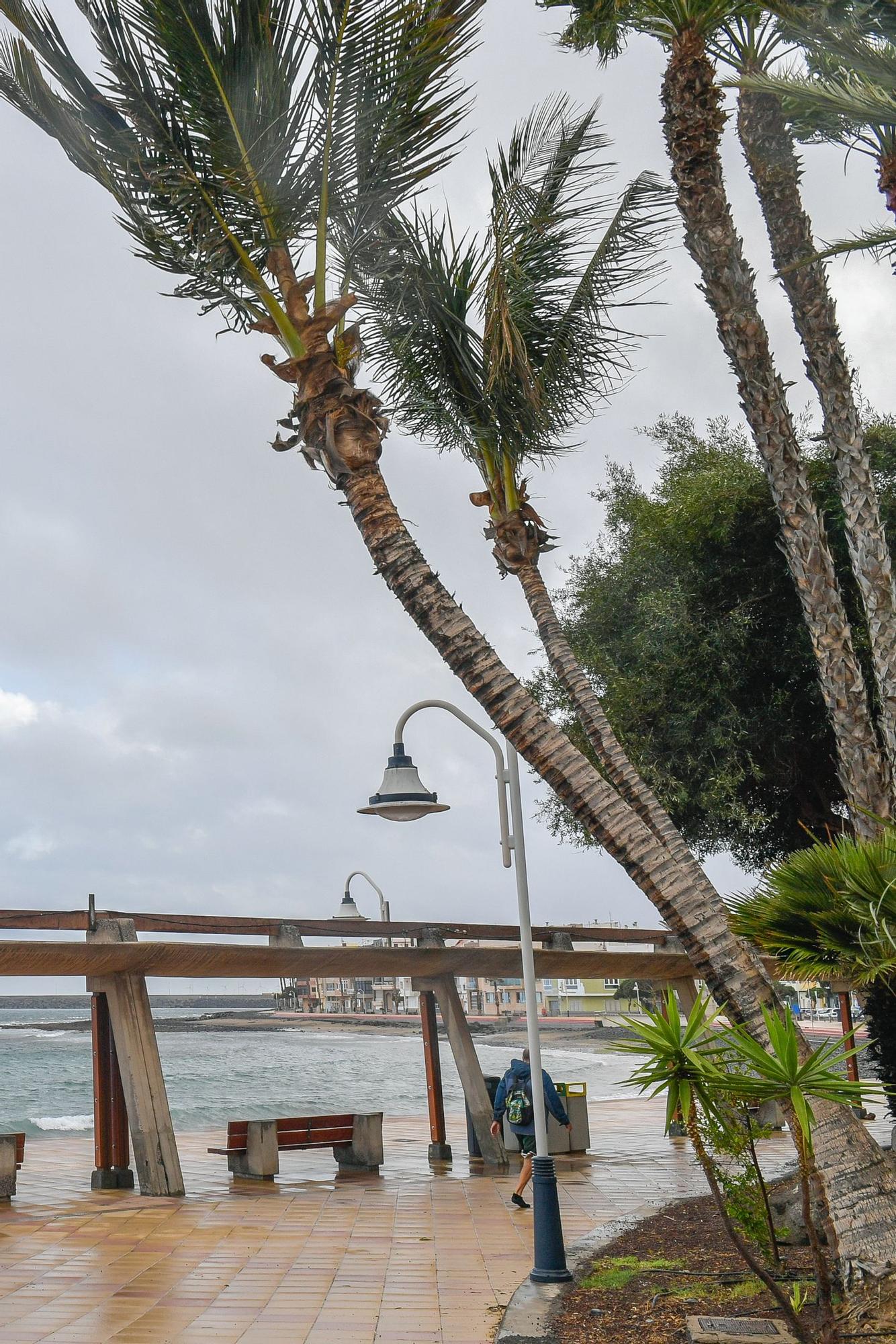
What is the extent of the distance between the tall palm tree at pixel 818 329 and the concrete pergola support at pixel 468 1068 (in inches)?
224

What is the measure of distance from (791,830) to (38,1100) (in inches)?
1568

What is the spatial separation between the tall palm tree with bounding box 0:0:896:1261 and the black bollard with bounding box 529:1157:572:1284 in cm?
209

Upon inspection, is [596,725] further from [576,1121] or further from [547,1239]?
[576,1121]

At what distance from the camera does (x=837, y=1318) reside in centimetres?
526

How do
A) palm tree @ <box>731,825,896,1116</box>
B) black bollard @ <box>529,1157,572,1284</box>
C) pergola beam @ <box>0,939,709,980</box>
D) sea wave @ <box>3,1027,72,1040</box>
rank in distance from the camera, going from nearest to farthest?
palm tree @ <box>731,825,896,1116</box> → black bollard @ <box>529,1157,572,1284</box> → pergola beam @ <box>0,939,709,980</box> → sea wave @ <box>3,1027,72,1040</box>

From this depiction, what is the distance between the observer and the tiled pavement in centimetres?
614

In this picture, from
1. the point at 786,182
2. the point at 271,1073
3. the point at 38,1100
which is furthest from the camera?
the point at 271,1073

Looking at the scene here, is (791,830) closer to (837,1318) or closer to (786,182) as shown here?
(786,182)

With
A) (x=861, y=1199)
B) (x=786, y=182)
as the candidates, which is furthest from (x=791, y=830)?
(x=861, y=1199)

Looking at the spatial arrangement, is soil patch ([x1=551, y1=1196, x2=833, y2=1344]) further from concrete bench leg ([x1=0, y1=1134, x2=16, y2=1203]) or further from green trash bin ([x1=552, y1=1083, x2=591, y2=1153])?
concrete bench leg ([x1=0, y1=1134, x2=16, y2=1203])

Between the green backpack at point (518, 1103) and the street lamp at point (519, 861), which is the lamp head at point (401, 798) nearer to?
the street lamp at point (519, 861)

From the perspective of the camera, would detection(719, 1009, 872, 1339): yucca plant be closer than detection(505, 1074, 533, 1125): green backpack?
Yes

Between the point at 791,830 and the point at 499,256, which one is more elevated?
the point at 499,256

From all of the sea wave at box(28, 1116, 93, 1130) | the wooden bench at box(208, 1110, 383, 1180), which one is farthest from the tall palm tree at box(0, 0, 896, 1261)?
the sea wave at box(28, 1116, 93, 1130)
